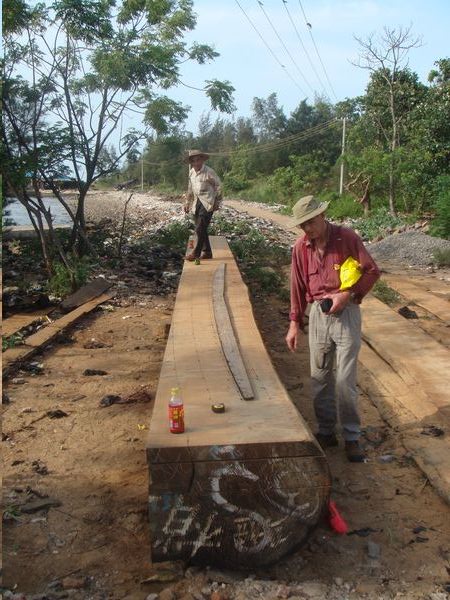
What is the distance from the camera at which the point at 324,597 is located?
2930mm

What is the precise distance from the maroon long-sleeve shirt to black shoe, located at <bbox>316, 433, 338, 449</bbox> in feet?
3.12

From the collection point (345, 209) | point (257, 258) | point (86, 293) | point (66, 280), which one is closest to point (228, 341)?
point (86, 293)

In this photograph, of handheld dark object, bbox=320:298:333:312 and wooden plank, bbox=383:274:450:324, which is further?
wooden plank, bbox=383:274:450:324

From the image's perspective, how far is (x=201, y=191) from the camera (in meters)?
8.77

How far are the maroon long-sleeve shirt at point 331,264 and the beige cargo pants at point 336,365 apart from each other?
13 centimetres

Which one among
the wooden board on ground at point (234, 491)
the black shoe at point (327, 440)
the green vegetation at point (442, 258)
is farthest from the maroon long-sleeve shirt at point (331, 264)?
the green vegetation at point (442, 258)

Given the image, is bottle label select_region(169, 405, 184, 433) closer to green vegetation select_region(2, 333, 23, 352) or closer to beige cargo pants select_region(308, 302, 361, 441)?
beige cargo pants select_region(308, 302, 361, 441)

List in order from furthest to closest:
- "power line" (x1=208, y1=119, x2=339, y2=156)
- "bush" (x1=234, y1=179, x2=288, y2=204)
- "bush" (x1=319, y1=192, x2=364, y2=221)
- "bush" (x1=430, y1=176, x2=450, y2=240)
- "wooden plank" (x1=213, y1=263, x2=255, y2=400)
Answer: "power line" (x1=208, y1=119, x2=339, y2=156), "bush" (x1=234, y1=179, x2=288, y2=204), "bush" (x1=319, y1=192, x2=364, y2=221), "bush" (x1=430, y1=176, x2=450, y2=240), "wooden plank" (x1=213, y1=263, x2=255, y2=400)

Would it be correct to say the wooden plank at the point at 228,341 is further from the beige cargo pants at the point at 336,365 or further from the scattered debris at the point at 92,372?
the scattered debris at the point at 92,372

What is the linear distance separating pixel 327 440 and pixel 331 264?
1.25 meters

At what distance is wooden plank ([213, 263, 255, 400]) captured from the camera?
3946 millimetres

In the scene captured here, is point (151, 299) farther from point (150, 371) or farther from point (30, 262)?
point (30, 262)

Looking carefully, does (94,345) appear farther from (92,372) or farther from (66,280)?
(66,280)

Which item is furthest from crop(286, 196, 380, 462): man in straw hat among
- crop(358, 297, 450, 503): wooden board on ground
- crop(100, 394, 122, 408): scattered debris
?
crop(100, 394, 122, 408): scattered debris
